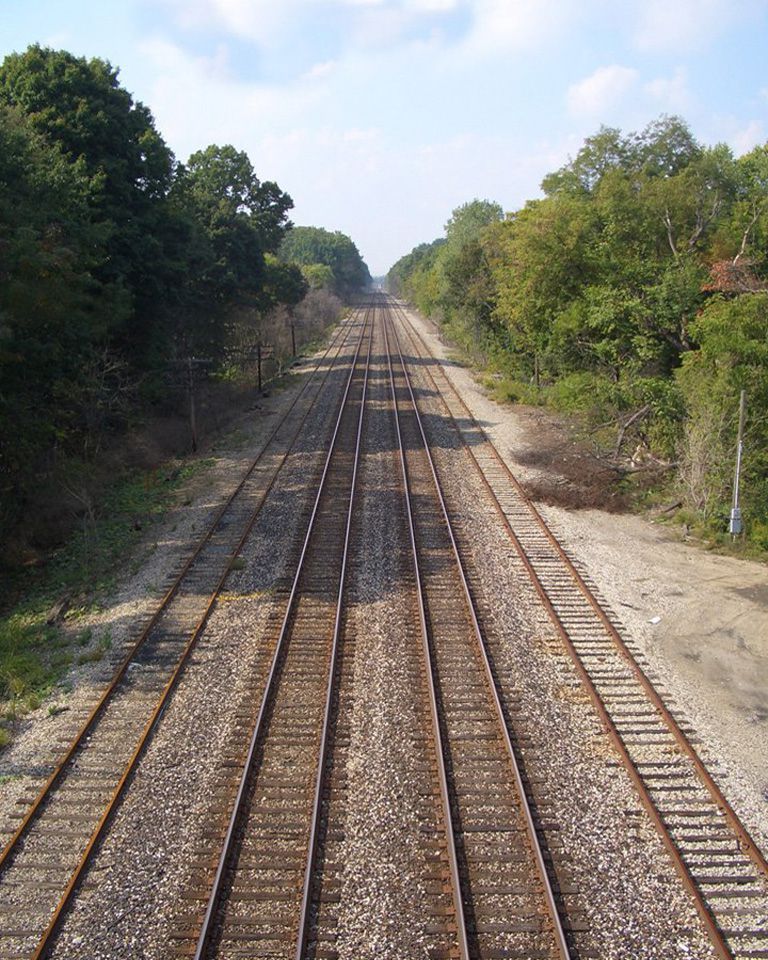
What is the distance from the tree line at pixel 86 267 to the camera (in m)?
16.9

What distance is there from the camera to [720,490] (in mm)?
17359

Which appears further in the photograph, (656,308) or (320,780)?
(656,308)

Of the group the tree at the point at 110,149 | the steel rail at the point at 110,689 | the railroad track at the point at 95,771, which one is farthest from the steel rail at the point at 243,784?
the tree at the point at 110,149

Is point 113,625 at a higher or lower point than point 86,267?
lower

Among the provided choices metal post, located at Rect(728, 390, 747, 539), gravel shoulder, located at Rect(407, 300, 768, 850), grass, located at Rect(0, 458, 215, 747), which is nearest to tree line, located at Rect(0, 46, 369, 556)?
grass, located at Rect(0, 458, 215, 747)

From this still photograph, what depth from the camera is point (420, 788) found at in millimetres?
8586

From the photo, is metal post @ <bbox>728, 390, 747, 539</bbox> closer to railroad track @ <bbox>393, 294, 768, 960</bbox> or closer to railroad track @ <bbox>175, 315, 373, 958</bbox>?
railroad track @ <bbox>393, 294, 768, 960</bbox>

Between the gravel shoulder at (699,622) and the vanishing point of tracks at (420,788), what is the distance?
42cm

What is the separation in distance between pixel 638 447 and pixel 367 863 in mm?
16654

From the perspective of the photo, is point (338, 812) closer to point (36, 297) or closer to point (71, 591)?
point (71, 591)

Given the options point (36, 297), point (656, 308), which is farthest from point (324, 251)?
point (36, 297)

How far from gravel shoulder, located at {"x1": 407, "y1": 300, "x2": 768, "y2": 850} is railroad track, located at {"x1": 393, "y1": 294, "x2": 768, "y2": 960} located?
31 cm

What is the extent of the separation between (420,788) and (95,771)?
3711 mm

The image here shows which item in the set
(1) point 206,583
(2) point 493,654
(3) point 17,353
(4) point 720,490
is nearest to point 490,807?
(2) point 493,654
